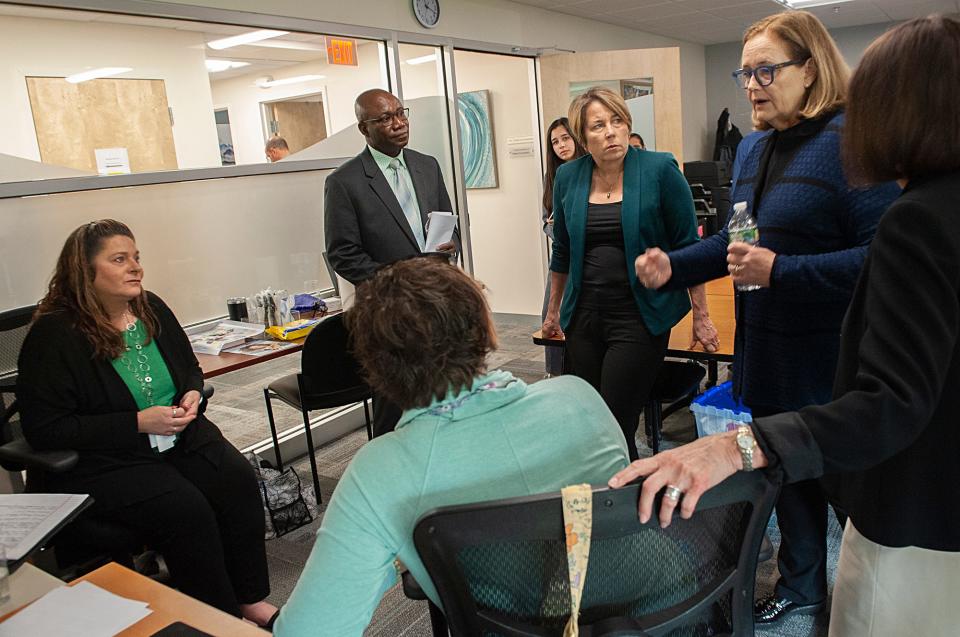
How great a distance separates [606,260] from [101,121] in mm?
2233

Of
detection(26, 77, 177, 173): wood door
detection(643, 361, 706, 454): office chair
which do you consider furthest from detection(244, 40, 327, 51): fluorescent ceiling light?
detection(643, 361, 706, 454): office chair

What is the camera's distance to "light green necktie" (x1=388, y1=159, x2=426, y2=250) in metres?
3.19

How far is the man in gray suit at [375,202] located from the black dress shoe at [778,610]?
5.89 ft

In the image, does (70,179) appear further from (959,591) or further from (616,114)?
(959,591)

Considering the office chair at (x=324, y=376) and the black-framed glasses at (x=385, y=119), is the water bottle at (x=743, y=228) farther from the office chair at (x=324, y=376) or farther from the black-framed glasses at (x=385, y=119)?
the black-framed glasses at (x=385, y=119)

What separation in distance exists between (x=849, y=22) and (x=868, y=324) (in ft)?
31.8

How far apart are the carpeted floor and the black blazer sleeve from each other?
82cm

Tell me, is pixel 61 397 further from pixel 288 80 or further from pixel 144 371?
pixel 288 80

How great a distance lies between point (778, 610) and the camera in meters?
1.97

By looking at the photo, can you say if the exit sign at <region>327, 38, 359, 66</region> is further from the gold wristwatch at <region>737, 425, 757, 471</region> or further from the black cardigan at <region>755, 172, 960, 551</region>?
the gold wristwatch at <region>737, 425, 757, 471</region>

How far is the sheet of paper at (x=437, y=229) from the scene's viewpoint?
10.5 ft

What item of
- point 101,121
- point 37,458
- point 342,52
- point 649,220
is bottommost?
point 37,458

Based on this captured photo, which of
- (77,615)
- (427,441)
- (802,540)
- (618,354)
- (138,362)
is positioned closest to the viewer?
(427,441)

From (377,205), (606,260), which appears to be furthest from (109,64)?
(606,260)
